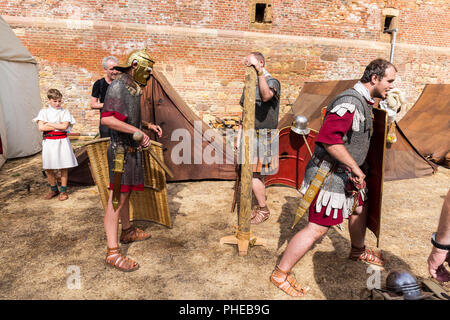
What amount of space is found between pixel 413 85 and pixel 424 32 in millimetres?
1834

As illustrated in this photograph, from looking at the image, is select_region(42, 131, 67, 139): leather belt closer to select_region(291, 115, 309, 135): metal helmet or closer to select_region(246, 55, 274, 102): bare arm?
select_region(246, 55, 274, 102): bare arm

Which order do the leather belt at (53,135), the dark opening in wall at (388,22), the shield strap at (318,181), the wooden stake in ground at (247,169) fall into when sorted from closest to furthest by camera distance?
the shield strap at (318,181) → the wooden stake in ground at (247,169) → the leather belt at (53,135) → the dark opening in wall at (388,22)

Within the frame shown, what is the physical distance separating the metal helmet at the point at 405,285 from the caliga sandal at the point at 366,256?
163 centimetres

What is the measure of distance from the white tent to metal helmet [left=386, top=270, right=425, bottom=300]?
267 inches

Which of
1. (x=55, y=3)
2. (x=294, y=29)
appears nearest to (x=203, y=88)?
(x=294, y=29)

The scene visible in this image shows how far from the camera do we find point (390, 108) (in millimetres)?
4352

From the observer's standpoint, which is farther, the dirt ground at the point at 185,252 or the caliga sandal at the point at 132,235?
the caliga sandal at the point at 132,235

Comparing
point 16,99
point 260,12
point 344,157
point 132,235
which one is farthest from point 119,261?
point 260,12

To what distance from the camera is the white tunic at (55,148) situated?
4.04 m

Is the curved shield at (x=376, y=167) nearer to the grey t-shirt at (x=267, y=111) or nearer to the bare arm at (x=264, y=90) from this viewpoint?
the bare arm at (x=264, y=90)

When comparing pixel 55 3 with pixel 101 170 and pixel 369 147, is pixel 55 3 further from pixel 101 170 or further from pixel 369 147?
pixel 369 147

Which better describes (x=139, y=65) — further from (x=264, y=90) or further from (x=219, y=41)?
(x=219, y=41)

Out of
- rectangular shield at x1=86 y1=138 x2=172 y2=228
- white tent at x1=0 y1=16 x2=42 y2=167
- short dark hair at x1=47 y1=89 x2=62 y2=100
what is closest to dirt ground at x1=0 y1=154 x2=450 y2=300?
rectangular shield at x1=86 y1=138 x2=172 y2=228

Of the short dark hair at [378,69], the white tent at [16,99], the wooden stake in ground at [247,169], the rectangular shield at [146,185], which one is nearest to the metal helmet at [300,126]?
the wooden stake in ground at [247,169]
